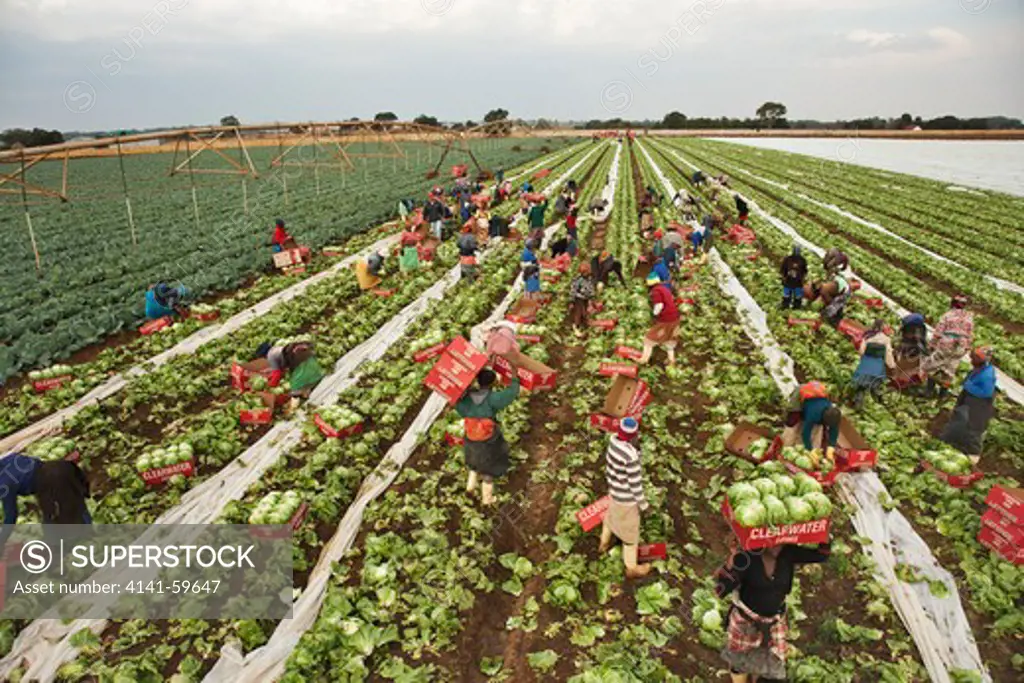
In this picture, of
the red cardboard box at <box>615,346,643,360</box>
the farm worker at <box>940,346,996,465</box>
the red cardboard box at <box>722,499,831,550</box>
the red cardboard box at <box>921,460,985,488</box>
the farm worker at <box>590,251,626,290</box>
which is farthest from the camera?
the farm worker at <box>590,251,626,290</box>

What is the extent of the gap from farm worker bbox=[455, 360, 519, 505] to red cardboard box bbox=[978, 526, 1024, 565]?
235 inches

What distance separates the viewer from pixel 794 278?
14555 mm

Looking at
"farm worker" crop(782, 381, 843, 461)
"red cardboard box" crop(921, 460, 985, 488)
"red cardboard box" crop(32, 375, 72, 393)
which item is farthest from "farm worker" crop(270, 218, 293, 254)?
"red cardboard box" crop(921, 460, 985, 488)

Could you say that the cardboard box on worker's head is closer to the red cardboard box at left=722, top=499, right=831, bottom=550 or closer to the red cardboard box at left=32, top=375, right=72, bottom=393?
the red cardboard box at left=722, top=499, right=831, bottom=550

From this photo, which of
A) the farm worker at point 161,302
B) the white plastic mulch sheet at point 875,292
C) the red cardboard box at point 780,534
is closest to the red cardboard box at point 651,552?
the red cardboard box at point 780,534

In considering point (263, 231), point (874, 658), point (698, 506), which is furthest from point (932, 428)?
point (263, 231)

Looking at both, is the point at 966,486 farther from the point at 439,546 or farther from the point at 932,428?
the point at 439,546

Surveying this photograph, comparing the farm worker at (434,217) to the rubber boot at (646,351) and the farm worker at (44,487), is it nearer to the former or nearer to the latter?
the rubber boot at (646,351)

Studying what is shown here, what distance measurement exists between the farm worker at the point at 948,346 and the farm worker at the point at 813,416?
370cm

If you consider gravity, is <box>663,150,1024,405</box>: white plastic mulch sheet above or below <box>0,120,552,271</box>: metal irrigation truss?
below

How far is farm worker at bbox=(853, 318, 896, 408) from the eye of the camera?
31.5ft

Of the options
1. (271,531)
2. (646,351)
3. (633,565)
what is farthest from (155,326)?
(633,565)

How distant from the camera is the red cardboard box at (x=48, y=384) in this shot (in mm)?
11039

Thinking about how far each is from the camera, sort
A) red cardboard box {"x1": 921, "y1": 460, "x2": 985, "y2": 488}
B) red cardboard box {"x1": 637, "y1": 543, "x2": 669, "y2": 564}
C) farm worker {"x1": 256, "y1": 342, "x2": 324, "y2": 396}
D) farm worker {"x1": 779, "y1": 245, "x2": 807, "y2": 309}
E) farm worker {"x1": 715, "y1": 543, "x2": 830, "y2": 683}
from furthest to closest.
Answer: farm worker {"x1": 779, "y1": 245, "x2": 807, "y2": 309}
farm worker {"x1": 256, "y1": 342, "x2": 324, "y2": 396}
red cardboard box {"x1": 921, "y1": 460, "x2": 985, "y2": 488}
red cardboard box {"x1": 637, "y1": 543, "x2": 669, "y2": 564}
farm worker {"x1": 715, "y1": 543, "x2": 830, "y2": 683}
